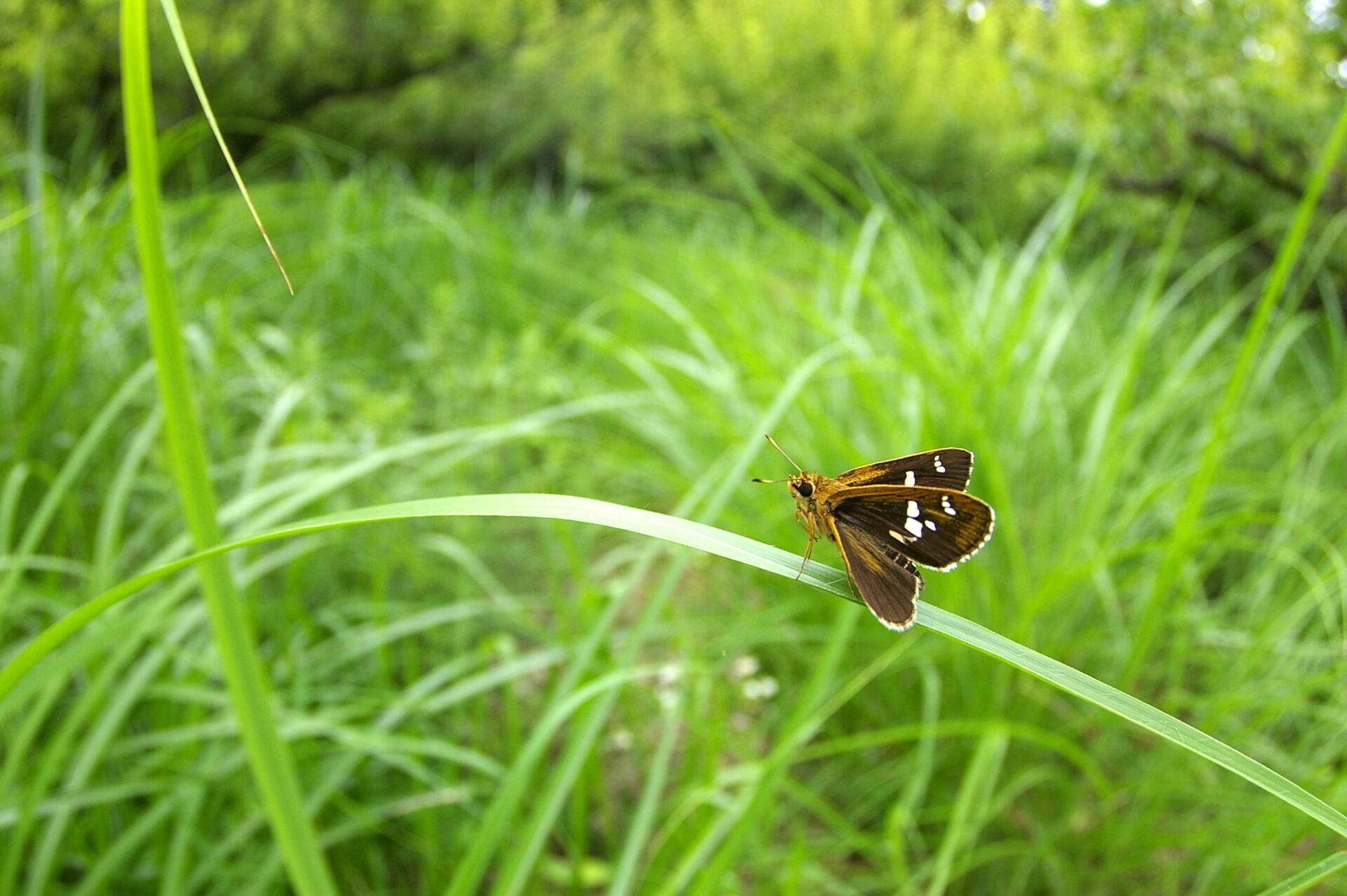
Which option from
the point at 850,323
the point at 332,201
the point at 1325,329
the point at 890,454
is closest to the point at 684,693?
the point at 890,454

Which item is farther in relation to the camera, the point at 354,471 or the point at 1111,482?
the point at 1111,482

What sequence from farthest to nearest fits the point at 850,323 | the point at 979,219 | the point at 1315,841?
the point at 979,219 < the point at 850,323 < the point at 1315,841

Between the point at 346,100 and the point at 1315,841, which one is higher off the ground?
the point at 346,100

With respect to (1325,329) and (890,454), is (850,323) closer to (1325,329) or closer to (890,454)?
(890,454)

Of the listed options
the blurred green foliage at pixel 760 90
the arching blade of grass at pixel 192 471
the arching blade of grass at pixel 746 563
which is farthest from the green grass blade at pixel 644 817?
the blurred green foliage at pixel 760 90

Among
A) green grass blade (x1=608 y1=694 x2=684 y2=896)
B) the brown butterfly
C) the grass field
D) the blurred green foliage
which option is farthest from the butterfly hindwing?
the blurred green foliage

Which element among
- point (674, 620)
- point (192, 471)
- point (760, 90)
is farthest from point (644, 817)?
point (760, 90)

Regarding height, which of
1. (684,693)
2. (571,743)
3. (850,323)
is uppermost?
(850,323)
